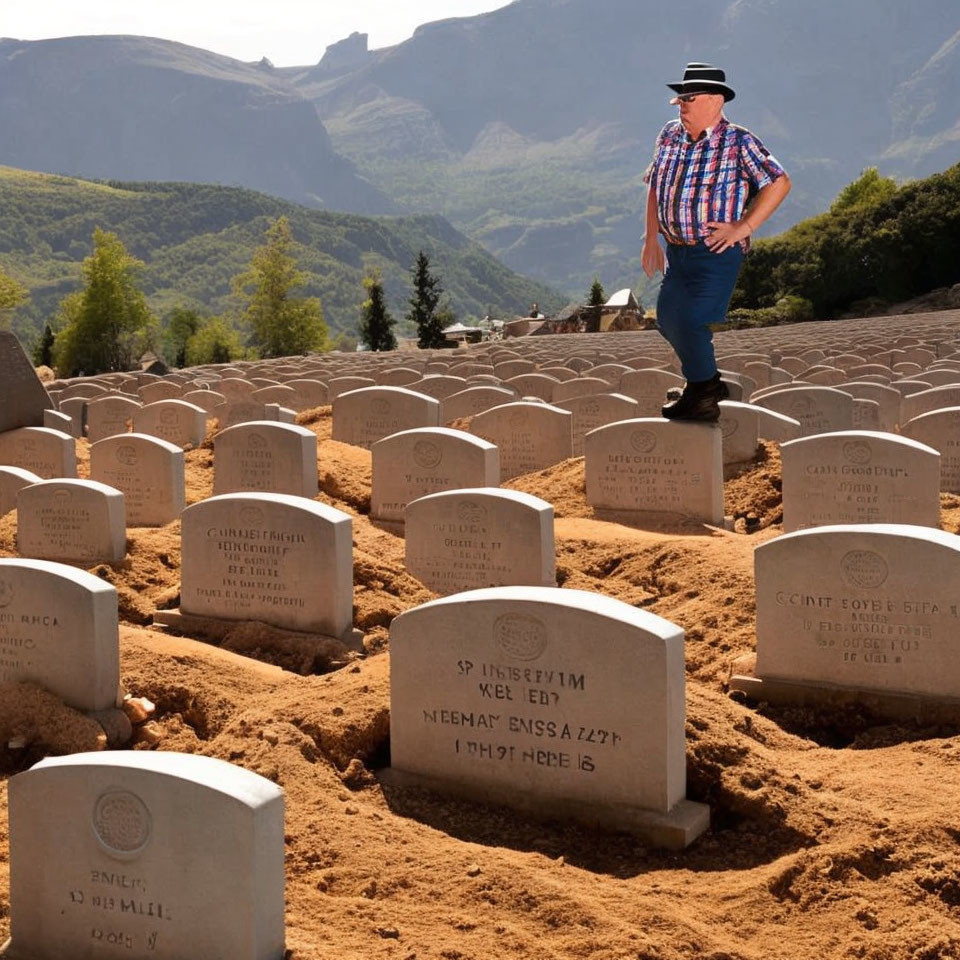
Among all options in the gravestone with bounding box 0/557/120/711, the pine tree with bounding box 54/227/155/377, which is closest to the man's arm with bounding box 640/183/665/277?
the gravestone with bounding box 0/557/120/711

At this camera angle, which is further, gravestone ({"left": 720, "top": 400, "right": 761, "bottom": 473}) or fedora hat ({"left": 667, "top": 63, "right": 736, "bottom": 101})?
gravestone ({"left": 720, "top": 400, "right": 761, "bottom": 473})

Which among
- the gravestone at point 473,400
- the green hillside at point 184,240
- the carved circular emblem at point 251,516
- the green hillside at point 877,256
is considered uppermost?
the green hillside at point 184,240

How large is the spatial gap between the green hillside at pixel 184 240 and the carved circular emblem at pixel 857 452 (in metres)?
146

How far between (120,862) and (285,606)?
10.9 feet

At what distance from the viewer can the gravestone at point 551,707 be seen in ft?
13.8

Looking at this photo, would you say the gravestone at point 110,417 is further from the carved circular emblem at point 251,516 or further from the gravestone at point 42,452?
the carved circular emblem at point 251,516

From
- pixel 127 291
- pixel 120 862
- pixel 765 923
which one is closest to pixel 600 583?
pixel 765 923

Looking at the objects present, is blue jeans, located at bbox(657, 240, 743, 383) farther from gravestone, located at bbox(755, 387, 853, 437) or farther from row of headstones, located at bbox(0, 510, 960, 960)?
gravestone, located at bbox(755, 387, 853, 437)

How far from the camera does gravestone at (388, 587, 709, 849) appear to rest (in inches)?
166

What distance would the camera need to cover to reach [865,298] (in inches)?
2175

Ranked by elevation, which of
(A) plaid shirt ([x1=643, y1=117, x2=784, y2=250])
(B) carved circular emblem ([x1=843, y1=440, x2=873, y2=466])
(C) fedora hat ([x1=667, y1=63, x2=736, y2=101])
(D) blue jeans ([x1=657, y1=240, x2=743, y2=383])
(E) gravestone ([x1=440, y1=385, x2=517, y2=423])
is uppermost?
(C) fedora hat ([x1=667, y1=63, x2=736, y2=101])

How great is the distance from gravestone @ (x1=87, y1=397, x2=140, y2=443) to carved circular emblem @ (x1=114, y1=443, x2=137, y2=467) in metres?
5.55

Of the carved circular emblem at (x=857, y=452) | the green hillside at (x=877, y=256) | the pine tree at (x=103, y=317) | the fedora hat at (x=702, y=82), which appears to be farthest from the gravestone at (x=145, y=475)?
the green hillside at (x=877, y=256)

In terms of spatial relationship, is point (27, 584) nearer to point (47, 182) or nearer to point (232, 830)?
point (232, 830)
